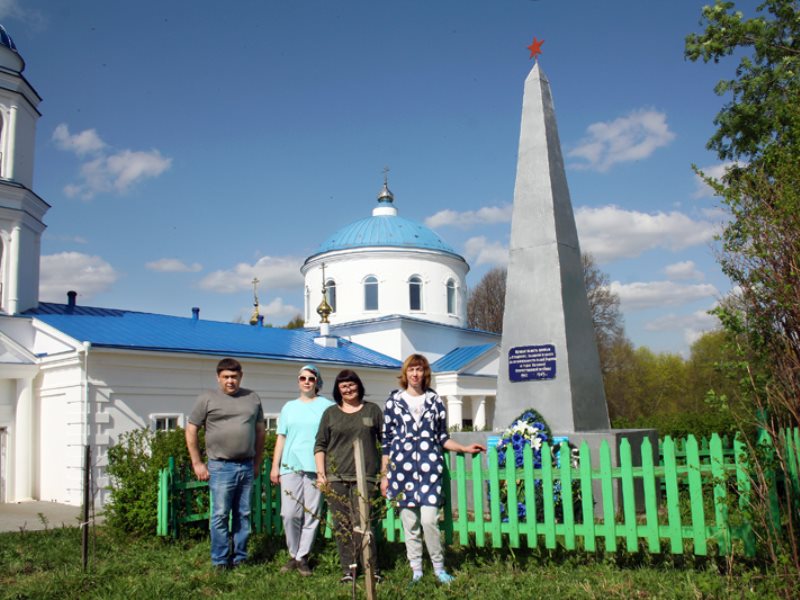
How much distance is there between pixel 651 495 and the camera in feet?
18.6

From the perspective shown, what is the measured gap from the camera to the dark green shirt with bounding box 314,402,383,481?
5.64m

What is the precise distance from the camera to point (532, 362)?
903 centimetres

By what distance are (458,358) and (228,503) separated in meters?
21.5

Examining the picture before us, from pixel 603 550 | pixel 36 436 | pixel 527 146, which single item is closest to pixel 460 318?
pixel 36 436

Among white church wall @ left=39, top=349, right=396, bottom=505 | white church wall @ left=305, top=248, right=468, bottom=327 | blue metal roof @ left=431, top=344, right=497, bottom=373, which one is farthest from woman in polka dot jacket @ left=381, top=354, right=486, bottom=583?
white church wall @ left=305, top=248, right=468, bottom=327

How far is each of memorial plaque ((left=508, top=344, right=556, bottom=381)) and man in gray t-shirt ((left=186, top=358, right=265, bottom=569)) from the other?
3930 mm

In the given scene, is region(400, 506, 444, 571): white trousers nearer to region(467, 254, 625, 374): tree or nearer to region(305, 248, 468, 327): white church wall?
region(305, 248, 468, 327): white church wall

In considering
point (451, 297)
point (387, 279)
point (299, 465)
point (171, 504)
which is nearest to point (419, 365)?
point (299, 465)

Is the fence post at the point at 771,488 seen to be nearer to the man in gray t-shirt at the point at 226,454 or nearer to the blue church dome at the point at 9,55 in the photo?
the man in gray t-shirt at the point at 226,454

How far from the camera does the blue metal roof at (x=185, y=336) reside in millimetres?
16812

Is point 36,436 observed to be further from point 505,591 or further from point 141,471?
point 505,591

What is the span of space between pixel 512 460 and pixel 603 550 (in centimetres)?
120

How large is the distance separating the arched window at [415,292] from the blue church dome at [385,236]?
1325 millimetres

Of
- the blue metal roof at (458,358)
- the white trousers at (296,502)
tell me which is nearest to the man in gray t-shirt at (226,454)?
the white trousers at (296,502)
